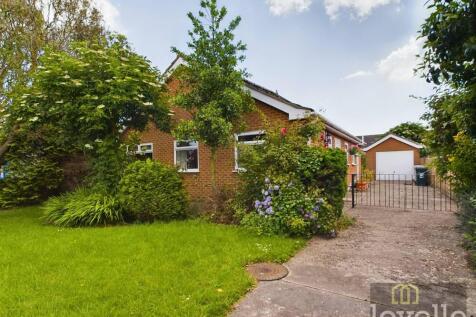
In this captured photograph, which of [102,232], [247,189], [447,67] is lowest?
[102,232]

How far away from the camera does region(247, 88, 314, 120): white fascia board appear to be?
8492 millimetres

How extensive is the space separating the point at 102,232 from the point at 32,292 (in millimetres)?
3039

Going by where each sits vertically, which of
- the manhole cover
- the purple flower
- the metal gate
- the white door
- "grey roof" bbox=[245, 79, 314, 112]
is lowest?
the manhole cover

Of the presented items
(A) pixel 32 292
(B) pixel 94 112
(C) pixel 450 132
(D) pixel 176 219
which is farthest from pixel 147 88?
(C) pixel 450 132

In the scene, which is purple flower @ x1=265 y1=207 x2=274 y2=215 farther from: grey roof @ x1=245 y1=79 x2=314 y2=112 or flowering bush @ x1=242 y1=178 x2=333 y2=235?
grey roof @ x1=245 y1=79 x2=314 y2=112

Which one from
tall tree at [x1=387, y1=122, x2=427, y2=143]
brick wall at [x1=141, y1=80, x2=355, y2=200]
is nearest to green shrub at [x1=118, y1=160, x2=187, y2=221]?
brick wall at [x1=141, y1=80, x2=355, y2=200]

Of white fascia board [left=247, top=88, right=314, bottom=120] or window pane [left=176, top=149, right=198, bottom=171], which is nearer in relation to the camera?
white fascia board [left=247, top=88, right=314, bottom=120]

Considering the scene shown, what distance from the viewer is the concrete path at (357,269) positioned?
2988 mm

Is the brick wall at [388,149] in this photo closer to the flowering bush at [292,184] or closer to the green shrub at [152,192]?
the flowering bush at [292,184]

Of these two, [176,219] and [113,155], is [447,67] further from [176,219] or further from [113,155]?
[113,155]

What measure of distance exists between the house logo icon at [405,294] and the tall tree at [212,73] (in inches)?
208

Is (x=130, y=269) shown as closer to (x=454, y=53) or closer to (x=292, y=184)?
(x=292, y=184)

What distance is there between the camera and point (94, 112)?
7.45 meters
